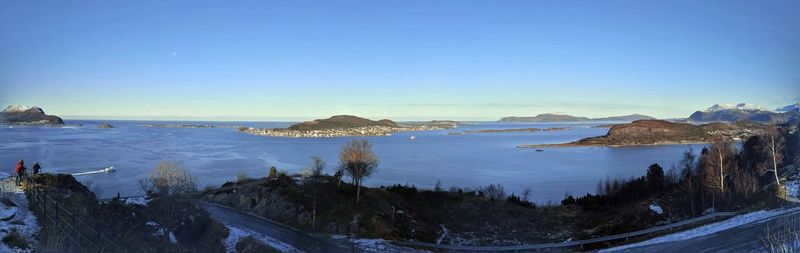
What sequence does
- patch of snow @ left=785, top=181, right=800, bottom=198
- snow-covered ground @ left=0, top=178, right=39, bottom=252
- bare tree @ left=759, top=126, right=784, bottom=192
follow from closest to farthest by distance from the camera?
snow-covered ground @ left=0, top=178, right=39, bottom=252, patch of snow @ left=785, top=181, right=800, bottom=198, bare tree @ left=759, top=126, right=784, bottom=192

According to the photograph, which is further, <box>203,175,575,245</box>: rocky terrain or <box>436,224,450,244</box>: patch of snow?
<box>203,175,575,245</box>: rocky terrain

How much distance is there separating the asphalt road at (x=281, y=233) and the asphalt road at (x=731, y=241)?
983cm

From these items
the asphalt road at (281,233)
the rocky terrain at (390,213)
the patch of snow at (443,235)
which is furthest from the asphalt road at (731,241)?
the asphalt road at (281,233)

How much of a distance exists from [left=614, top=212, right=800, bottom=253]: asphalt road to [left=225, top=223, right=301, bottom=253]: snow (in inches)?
440

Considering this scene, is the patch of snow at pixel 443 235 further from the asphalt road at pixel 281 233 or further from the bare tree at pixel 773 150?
the bare tree at pixel 773 150

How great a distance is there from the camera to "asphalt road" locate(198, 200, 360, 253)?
17981 millimetres

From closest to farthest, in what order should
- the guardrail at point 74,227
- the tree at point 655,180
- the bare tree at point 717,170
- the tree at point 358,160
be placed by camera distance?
the guardrail at point 74,227
the bare tree at point 717,170
the tree at point 358,160
the tree at point 655,180

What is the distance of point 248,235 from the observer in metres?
16.9

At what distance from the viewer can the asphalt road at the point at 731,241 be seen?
1181 centimetres

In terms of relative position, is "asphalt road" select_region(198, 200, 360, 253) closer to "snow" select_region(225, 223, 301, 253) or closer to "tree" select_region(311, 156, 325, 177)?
"snow" select_region(225, 223, 301, 253)

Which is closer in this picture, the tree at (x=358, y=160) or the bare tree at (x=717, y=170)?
the bare tree at (x=717, y=170)

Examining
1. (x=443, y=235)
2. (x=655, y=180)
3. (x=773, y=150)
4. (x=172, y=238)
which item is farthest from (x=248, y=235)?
(x=655, y=180)

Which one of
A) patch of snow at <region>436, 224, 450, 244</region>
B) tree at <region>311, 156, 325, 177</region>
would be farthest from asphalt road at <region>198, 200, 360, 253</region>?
tree at <region>311, 156, 325, 177</region>

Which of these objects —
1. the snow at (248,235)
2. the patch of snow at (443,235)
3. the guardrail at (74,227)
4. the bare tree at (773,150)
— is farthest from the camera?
the bare tree at (773,150)
